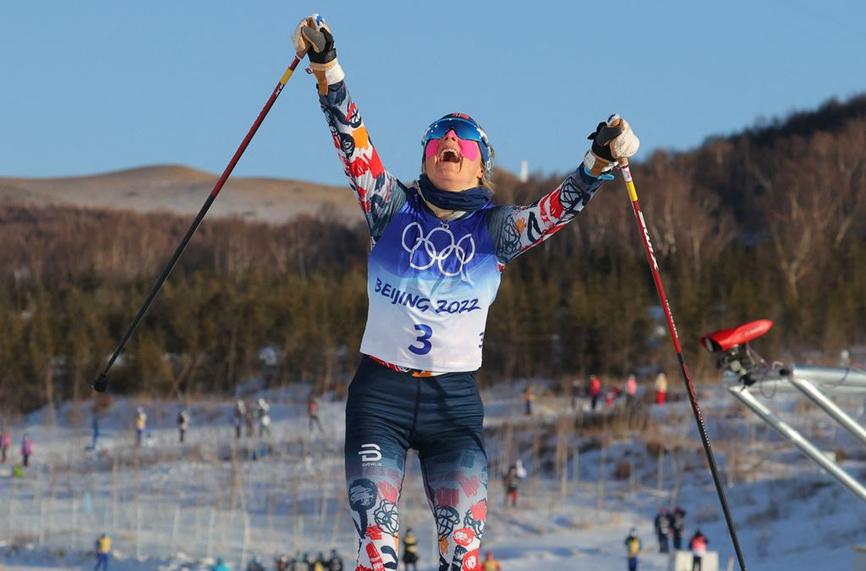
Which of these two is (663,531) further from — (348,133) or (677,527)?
(348,133)

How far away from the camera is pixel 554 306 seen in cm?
6412

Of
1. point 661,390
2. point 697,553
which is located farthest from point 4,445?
point 697,553

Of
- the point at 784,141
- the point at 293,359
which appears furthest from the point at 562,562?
the point at 784,141

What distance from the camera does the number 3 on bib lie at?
5523 millimetres

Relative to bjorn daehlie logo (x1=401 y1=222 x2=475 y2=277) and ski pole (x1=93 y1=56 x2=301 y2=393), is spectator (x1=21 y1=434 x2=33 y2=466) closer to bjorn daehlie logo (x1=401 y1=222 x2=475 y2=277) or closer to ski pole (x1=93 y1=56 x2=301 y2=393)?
ski pole (x1=93 y1=56 x2=301 y2=393)

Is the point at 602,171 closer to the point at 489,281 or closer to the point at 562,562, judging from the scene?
the point at 489,281

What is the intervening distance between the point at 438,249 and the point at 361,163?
469mm

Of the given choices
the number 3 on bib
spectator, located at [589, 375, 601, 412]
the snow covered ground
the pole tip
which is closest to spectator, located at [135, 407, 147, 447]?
the snow covered ground

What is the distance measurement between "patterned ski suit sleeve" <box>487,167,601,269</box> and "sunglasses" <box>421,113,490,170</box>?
0.95 feet

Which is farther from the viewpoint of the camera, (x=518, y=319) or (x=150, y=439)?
(x=518, y=319)

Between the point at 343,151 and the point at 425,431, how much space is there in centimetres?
117

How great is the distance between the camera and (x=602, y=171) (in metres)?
5.62

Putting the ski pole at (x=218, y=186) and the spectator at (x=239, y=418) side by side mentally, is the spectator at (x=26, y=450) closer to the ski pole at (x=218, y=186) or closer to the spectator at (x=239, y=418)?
the spectator at (x=239, y=418)

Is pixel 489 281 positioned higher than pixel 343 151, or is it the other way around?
pixel 343 151
